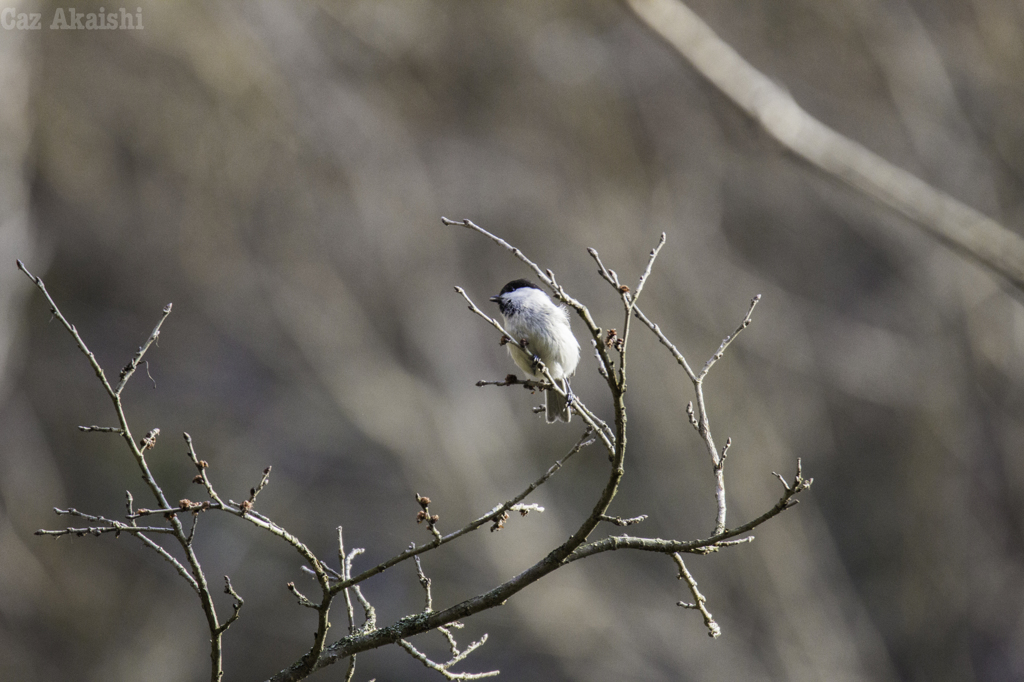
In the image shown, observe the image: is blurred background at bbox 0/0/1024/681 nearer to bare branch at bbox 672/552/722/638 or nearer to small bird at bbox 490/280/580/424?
small bird at bbox 490/280/580/424

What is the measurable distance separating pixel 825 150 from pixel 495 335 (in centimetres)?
702

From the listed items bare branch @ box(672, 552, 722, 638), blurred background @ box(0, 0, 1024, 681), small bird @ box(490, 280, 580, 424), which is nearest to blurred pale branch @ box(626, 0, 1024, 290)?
bare branch @ box(672, 552, 722, 638)

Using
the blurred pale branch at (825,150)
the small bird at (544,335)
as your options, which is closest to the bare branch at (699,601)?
the blurred pale branch at (825,150)

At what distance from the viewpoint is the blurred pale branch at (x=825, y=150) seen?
152 centimetres

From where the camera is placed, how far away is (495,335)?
28.0ft

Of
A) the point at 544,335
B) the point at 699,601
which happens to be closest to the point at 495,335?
the point at 544,335

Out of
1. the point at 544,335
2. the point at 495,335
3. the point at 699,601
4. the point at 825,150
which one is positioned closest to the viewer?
the point at 825,150

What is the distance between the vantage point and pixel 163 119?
849 centimetres

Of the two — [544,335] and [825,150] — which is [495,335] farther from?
[825,150]

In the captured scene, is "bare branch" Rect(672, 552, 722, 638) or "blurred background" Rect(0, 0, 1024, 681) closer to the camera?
"bare branch" Rect(672, 552, 722, 638)

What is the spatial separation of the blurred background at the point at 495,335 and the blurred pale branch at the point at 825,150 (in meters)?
5.75

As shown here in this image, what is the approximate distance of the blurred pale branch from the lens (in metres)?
1.52

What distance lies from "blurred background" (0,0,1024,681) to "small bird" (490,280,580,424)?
13.4 feet

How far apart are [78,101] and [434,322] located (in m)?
4.30
